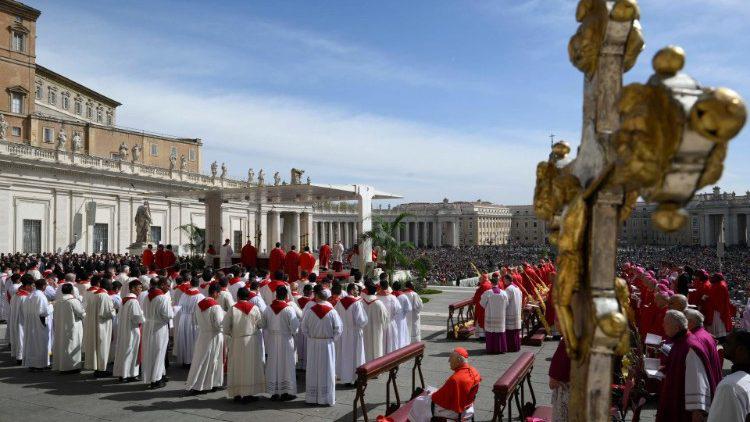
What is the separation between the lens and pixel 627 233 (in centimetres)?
14675

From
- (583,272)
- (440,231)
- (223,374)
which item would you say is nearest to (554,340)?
(223,374)

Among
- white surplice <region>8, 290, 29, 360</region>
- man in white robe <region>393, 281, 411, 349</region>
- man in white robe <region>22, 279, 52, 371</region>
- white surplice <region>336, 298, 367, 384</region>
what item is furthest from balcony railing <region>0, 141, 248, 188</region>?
white surplice <region>336, 298, 367, 384</region>

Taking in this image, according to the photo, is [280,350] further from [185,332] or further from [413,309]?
[413,309]

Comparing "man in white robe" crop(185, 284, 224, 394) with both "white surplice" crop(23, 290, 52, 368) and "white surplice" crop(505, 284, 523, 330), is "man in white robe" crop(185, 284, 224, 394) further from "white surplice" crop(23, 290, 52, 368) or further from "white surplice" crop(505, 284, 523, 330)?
"white surplice" crop(505, 284, 523, 330)

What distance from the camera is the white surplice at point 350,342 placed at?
34.8ft

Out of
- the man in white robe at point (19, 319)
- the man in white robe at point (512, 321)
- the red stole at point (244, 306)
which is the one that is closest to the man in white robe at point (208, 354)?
the red stole at point (244, 306)

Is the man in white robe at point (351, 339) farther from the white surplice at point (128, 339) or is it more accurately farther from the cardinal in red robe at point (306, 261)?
the cardinal in red robe at point (306, 261)

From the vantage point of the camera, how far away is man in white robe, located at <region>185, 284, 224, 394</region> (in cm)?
988

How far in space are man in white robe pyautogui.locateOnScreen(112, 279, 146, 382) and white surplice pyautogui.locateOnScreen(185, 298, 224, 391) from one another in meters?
1.41

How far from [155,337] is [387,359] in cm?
527

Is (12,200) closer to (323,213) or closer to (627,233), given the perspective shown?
(323,213)

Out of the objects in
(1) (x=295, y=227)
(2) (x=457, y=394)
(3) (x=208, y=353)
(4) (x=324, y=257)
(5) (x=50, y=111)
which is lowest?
(3) (x=208, y=353)

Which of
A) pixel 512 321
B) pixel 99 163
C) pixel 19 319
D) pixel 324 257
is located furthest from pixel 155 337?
pixel 99 163

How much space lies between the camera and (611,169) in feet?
4.69
